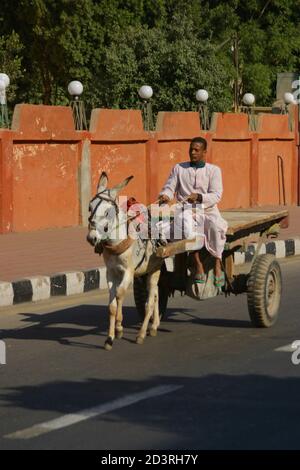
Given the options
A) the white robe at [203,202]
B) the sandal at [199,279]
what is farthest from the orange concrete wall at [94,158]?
the sandal at [199,279]

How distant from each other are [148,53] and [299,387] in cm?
2743

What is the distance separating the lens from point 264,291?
412 inches

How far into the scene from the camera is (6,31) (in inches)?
1449

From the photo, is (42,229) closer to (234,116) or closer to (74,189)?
(74,189)

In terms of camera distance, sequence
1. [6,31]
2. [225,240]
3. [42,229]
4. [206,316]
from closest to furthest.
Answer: [225,240] < [206,316] < [42,229] < [6,31]

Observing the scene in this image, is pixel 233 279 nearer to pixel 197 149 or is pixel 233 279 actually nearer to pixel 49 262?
pixel 197 149

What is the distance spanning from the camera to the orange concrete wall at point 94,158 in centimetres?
2061

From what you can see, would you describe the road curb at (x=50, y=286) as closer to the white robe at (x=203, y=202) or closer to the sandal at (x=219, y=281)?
the white robe at (x=203, y=202)

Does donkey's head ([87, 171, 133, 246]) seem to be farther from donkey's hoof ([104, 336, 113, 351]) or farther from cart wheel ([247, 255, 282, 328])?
cart wheel ([247, 255, 282, 328])

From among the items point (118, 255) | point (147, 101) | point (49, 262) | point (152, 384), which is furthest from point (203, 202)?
point (147, 101)

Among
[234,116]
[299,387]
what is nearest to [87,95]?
[234,116]

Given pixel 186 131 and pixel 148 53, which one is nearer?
pixel 186 131

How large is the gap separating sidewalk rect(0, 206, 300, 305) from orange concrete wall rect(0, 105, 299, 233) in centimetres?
70

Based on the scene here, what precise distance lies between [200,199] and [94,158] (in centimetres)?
1248
